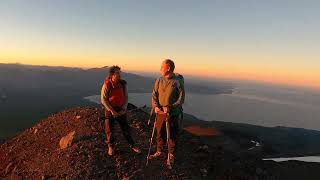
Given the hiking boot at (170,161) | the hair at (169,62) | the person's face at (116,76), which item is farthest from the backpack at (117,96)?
the hiking boot at (170,161)

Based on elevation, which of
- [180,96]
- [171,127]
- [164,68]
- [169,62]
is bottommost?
[171,127]

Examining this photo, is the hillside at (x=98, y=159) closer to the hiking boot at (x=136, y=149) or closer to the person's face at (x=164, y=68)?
the hiking boot at (x=136, y=149)

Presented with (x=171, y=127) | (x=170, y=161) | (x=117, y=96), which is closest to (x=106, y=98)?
(x=117, y=96)

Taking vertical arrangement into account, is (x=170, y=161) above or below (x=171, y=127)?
below

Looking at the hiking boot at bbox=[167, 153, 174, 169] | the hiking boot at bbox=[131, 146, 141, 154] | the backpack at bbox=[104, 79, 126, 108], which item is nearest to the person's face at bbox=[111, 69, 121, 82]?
the backpack at bbox=[104, 79, 126, 108]

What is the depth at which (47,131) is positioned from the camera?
51.8 feet

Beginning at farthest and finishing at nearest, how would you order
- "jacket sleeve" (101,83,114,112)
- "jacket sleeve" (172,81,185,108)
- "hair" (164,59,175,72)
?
"jacket sleeve" (101,83,114,112) → "jacket sleeve" (172,81,185,108) → "hair" (164,59,175,72)

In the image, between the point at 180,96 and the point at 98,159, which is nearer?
the point at 180,96

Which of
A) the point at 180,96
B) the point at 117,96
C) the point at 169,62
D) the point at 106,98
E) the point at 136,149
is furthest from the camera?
the point at 136,149

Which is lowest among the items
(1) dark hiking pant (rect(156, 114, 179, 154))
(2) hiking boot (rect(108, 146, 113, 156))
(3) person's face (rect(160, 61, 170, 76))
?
(2) hiking boot (rect(108, 146, 113, 156))

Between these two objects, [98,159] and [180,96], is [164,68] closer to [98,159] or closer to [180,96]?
[180,96]

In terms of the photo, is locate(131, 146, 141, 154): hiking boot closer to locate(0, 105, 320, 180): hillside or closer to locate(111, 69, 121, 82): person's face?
locate(0, 105, 320, 180): hillside

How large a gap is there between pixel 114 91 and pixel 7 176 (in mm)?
5010

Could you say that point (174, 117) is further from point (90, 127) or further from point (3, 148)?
point (3, 148)
